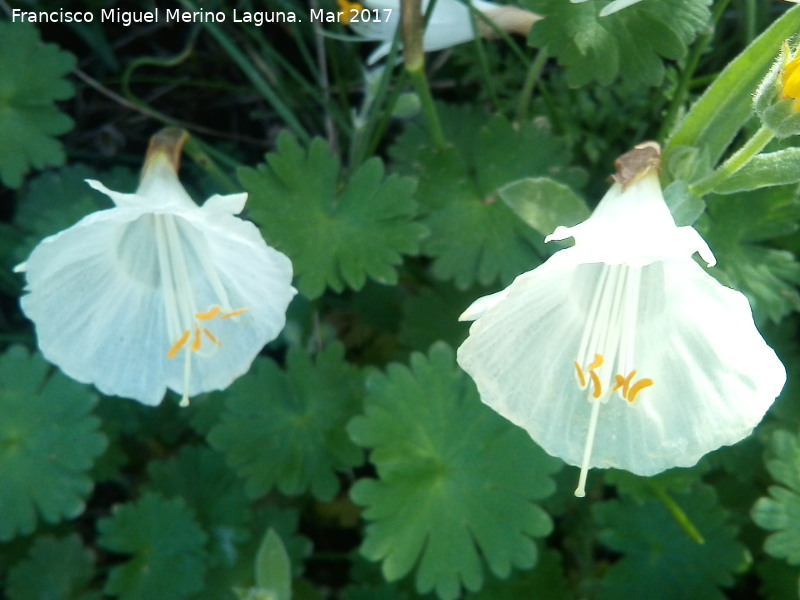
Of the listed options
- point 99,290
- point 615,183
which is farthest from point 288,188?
point 615,183

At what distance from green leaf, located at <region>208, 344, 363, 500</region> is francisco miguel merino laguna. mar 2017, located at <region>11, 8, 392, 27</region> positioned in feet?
2.93

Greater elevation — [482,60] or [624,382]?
[482,60]

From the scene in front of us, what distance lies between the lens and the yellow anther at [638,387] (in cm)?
149

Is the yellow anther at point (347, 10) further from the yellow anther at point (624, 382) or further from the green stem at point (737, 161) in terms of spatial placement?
the yellow anther at point (624, 382)

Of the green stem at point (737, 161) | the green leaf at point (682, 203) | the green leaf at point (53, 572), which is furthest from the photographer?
the green leaf at point (53, 572)

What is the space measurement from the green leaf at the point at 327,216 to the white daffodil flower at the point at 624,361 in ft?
1.35

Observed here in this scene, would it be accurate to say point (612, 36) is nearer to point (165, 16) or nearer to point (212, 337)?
point (212, 337)

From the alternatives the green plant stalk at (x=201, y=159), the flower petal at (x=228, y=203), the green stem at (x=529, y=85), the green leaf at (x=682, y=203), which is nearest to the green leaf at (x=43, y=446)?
the green plant stalk at (x=201, y=159)

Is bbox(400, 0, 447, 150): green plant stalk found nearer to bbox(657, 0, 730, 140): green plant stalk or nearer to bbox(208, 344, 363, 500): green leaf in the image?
bbox(657, 0, 730, 140): green plant stalk

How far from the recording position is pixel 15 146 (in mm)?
2102

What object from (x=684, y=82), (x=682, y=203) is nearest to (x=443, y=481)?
(x=682, y=203)

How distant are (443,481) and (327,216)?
2.07 ft

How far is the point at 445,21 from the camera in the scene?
2.10 m

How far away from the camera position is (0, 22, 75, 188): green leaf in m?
2.10
